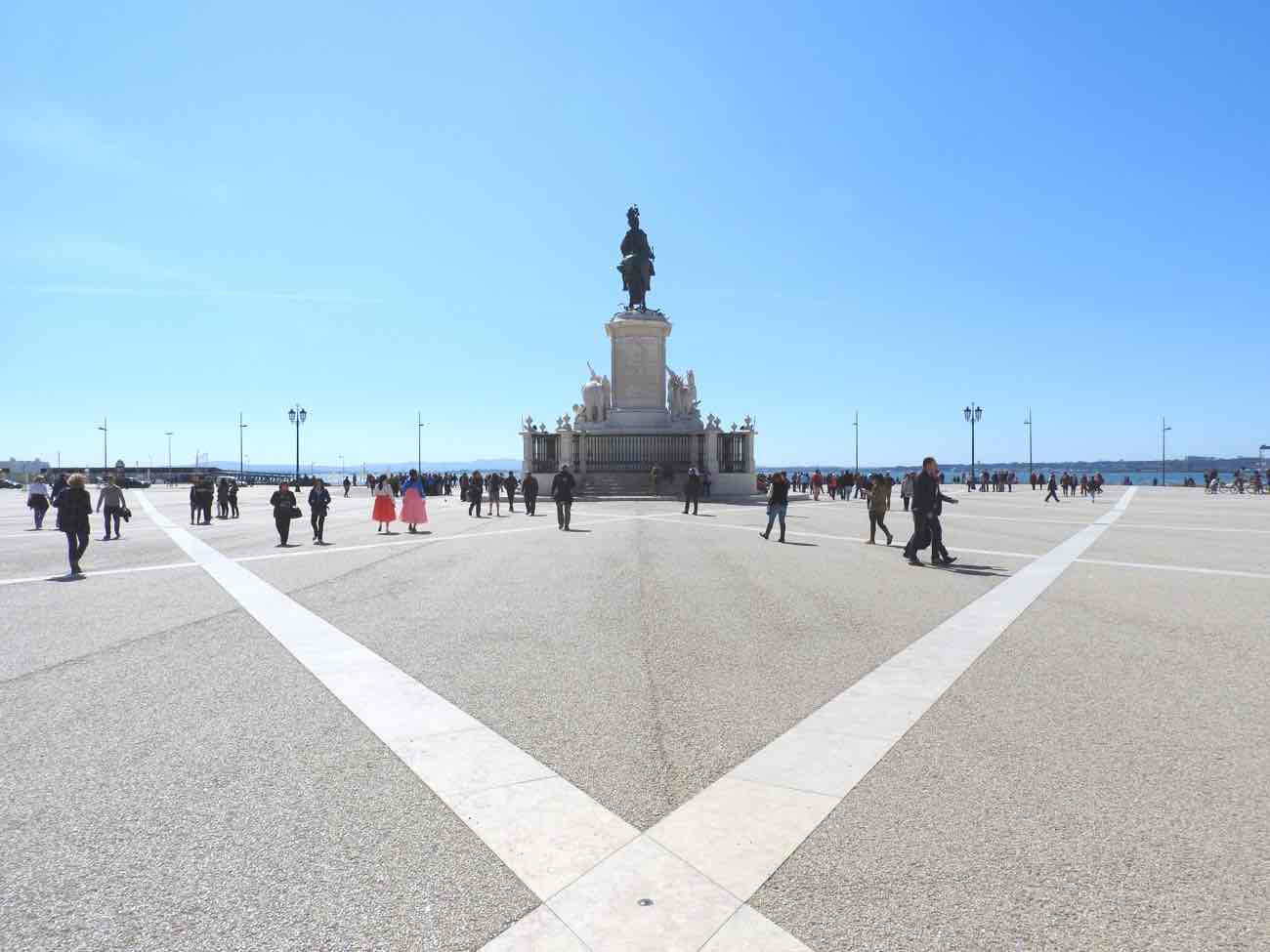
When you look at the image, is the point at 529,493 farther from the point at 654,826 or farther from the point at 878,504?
the point at 654,826

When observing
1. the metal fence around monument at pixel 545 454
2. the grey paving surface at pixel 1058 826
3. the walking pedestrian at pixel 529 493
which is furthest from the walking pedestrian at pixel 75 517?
the metal fence around monument at pixel 545 454

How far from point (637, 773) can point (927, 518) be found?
31.4 feet

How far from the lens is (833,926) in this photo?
262 centimetres

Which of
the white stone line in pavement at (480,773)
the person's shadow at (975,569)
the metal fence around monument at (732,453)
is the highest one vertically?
the metal fence around monument at (732,453)

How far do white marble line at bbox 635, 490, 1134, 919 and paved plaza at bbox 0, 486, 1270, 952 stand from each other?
0.02 metres

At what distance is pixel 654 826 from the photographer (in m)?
3.32

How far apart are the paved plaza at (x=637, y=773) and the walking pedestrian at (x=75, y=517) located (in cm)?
292

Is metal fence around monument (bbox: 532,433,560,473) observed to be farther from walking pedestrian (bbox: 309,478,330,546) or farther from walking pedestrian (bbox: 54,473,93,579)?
walking pedestrian (bbox: 54,473,93,579)

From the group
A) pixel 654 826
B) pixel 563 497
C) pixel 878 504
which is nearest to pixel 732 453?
pixel 563 497

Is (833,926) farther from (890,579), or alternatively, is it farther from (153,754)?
(890,579)

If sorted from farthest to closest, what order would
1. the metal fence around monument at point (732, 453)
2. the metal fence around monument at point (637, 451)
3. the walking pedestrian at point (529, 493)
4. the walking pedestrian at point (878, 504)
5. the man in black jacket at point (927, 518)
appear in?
the metal fence around monument at point (637, 451)
the metal fence around monument at point (732, 453)
the walking pedestrian at point (529, 493)
the walking pedestrian at point (878, 504)
the man in black jacket at point (927, 518)

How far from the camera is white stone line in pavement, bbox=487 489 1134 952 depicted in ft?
8.57

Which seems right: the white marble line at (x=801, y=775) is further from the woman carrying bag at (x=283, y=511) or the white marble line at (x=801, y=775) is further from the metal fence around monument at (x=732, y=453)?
the metal fence around monument at (x=732, y=453)

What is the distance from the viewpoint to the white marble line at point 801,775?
3.12 meters
